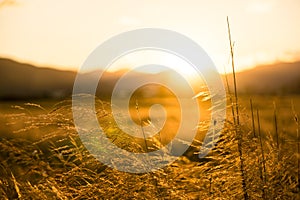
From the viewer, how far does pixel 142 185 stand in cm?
255

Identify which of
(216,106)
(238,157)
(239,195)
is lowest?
(239,195)

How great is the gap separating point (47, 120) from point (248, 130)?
1.04 metres

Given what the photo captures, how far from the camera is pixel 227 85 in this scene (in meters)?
2.71

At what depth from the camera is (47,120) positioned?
8.31ft

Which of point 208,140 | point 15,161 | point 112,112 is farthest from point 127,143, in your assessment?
point 15,161

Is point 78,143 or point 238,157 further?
point 78,143

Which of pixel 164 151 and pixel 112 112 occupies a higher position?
pixel 112 112

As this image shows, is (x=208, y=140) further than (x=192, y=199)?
Yes

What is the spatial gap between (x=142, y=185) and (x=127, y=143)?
0.26 meters

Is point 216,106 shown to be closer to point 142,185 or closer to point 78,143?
point 142,185

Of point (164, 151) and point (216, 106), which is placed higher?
point (216, 106)

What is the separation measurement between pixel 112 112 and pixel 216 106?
0.55m

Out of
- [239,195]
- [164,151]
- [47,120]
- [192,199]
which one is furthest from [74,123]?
[239,195]

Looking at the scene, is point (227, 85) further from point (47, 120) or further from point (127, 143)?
point (47, 120)
